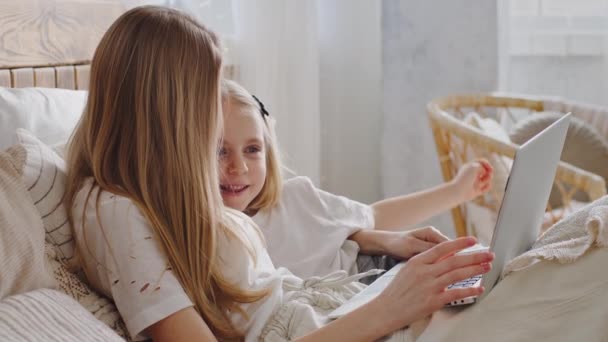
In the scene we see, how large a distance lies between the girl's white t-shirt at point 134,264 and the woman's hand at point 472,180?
0.79m

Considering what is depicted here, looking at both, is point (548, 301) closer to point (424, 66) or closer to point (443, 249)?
point (443, 249)

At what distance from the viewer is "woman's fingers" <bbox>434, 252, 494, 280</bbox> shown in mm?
1022

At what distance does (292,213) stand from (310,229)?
0.16 feet

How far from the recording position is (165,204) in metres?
1.17

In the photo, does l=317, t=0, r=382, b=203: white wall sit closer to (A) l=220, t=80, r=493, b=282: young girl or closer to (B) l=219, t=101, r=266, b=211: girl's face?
(A) l=220, t=80, r=493, b=282: young girl

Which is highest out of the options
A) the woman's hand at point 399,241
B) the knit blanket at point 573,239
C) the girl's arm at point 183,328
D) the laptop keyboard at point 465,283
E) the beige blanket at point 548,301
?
the knit blanket at point 573,239

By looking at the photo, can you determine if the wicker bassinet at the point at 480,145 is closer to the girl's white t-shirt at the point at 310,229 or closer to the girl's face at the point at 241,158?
the girl's white t-shirt at the point at 310,229

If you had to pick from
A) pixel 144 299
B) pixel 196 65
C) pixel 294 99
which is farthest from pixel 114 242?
pixel 294 99

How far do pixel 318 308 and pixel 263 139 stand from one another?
43 centimetres

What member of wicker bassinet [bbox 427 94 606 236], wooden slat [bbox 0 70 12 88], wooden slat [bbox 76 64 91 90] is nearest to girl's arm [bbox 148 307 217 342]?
wooden slat [bbox 0 70 12 88]

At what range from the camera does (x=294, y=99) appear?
2707 mm

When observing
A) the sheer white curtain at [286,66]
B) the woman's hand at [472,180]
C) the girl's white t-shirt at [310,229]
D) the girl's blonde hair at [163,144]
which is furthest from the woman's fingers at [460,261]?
the sheer white curtain at [286,66]

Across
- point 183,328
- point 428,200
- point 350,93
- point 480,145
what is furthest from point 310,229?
point 350,93

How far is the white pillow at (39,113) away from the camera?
4.28 ft
